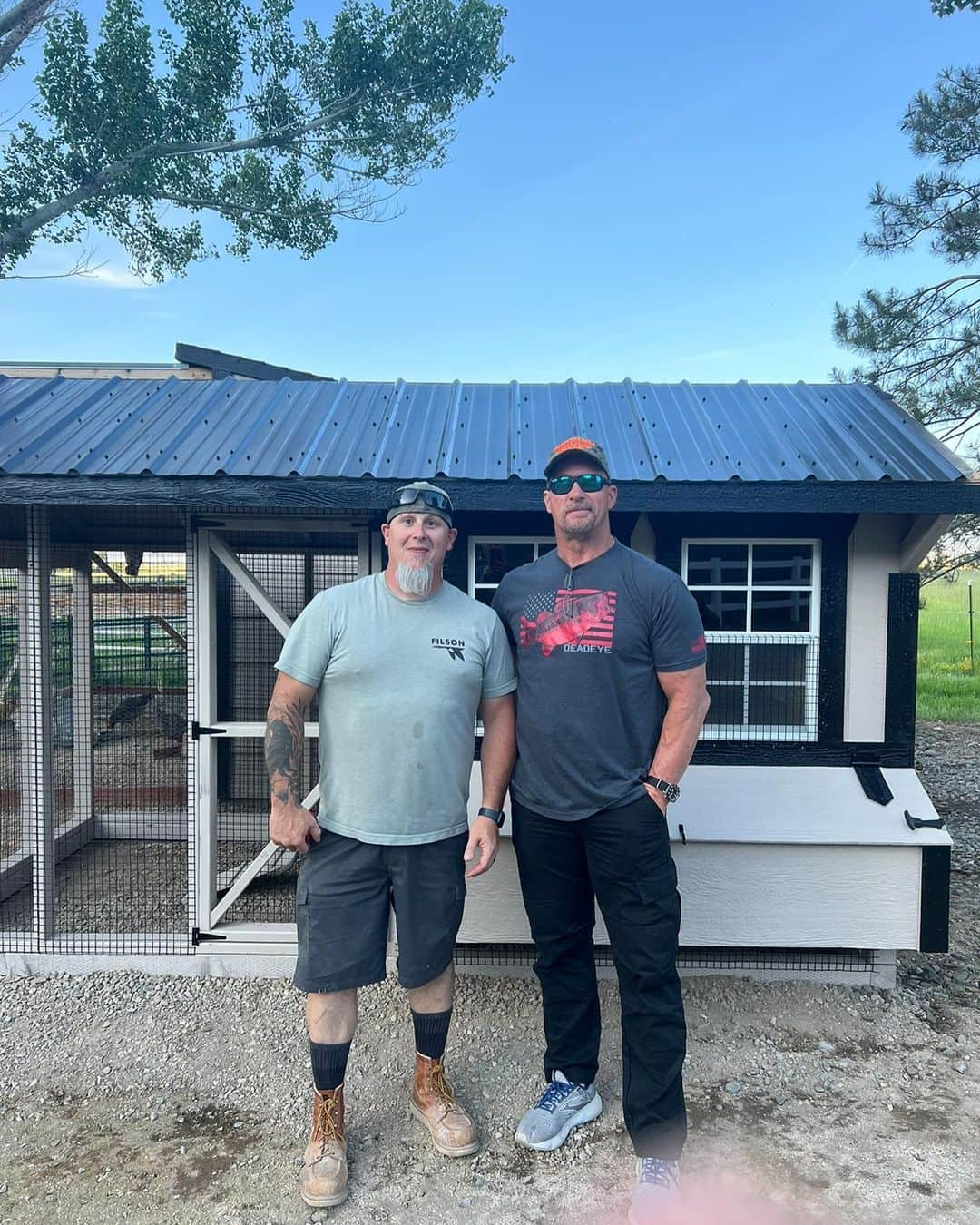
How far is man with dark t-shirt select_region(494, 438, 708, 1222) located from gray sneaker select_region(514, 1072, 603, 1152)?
333 mm

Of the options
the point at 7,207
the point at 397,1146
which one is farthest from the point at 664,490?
the point at 7,207

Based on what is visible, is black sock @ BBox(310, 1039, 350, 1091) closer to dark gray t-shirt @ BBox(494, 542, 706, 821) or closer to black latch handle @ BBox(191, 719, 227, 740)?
dark gray t-shirt @ BBox(494, 542, 706, 821)

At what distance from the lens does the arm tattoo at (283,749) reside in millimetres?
2398

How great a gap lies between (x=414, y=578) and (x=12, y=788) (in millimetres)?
4634

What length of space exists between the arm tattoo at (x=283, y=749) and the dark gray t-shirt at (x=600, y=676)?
69 centimetres

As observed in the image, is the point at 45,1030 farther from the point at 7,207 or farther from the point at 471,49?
the point at 471,49

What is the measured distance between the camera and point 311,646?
7.82 feet

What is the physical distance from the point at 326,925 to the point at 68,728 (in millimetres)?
3549

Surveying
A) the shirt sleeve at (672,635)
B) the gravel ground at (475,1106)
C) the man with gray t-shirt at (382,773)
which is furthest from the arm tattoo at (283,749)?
the gravel ground at (475,1106)

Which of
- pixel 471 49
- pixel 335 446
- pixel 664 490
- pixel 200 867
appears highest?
pixel 471 49

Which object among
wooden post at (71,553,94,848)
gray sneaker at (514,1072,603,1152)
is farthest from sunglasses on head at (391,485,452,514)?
wooden post at (71,553,94,848)

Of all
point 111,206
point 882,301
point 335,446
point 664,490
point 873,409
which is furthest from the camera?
point 111,206

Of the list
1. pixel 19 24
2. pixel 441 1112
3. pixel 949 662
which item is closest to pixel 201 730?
pixel 441 1112

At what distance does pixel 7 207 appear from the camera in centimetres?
944
